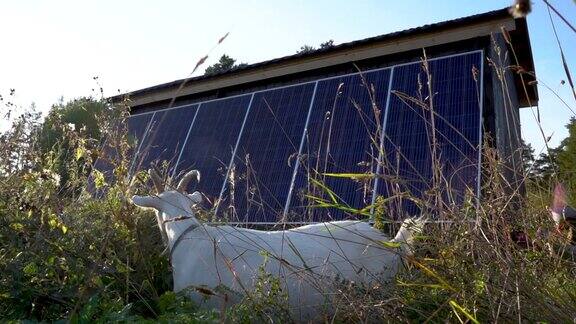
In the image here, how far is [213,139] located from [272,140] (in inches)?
46.4

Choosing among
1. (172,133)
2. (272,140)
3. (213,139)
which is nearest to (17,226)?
(272,140)

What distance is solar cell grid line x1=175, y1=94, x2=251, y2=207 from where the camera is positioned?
28.9 feet

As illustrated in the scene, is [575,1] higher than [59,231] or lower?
higher

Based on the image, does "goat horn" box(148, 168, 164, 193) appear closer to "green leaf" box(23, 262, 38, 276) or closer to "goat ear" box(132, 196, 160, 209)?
"goat ear" box(132, 196, 160, 209)

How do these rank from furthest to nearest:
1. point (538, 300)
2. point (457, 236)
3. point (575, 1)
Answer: point (457, 236) → point (538, 300) → point (575, 1)

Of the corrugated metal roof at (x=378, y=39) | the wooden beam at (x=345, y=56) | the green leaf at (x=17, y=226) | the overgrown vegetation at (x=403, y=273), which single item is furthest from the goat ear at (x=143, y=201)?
the wooden beam at (x=345, y=56)

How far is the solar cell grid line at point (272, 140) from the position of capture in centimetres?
783

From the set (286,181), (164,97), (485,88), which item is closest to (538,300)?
(286,181)

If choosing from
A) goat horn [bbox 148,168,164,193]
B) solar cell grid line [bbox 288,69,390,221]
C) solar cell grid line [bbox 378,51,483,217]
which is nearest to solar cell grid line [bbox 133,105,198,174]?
solar cell grid line [bbox 288,69,390,221]

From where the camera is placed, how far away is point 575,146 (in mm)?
8195

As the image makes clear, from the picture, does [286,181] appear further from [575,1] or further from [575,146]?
[575,1]

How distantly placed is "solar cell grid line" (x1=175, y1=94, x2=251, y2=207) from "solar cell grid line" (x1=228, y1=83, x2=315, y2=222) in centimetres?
24

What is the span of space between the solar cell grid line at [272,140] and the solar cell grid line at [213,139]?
0.78 feet

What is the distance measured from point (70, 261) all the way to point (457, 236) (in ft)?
5.38
